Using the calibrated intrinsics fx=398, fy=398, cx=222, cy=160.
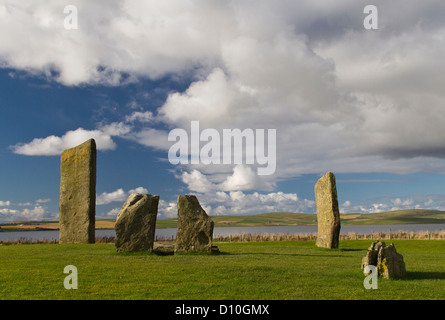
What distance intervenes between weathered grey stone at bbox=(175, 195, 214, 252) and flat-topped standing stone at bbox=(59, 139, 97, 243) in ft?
32.4

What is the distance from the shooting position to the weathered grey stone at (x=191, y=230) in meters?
18.8

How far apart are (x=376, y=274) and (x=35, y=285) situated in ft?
32.2

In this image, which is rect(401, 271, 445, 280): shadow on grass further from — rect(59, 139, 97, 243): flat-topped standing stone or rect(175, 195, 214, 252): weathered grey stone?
rect(59, 139, 97, 243): flat-topped standing stone

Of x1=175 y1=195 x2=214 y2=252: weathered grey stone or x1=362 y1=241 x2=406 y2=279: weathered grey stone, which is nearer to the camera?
x1=362 y1=241 x2=406 y2=279: weathered grey stone

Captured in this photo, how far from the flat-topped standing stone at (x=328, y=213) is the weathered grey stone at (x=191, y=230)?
34.5 ft

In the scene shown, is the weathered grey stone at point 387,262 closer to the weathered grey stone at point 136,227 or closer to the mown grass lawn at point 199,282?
the mown grass lawn at point 199,282

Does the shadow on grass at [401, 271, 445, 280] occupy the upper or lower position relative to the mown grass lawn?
lower

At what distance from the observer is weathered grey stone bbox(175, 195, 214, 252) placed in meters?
18.8

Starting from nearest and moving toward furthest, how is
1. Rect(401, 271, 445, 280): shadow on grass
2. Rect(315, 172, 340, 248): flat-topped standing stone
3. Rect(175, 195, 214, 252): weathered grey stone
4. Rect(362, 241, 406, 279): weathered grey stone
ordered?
1. Rect(362, 241, 406, 279): weathered grey stone
2. Rect(401, 271, 445, 280): shadow on grass
3. Rect(175, 195, 214, 252): weathered grey stone
4. Rect(315, 172, 340, 248): flat-topped standing stone

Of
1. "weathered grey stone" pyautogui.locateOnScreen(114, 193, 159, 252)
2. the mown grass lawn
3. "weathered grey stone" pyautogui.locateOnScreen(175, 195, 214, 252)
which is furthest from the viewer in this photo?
"weathered grey stone" pyautogui.locateOnScreen(175, 195, 214, 252)

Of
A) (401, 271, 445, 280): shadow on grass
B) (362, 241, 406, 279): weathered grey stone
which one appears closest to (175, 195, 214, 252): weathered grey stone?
(362, 241, 406, 279): weathered grey stone

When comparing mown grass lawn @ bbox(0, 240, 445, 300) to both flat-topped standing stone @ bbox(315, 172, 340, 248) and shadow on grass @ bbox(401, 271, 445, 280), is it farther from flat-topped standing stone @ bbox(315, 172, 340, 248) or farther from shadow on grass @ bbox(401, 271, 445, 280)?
flat-topped standing stone @ bbox(315, 172, 340, 248)

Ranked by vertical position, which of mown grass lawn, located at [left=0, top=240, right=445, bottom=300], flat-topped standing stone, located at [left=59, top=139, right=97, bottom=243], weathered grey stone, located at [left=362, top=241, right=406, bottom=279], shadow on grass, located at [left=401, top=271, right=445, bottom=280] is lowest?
shadow on grass, located at [left=401, top=271, right=445, bottom=280]
